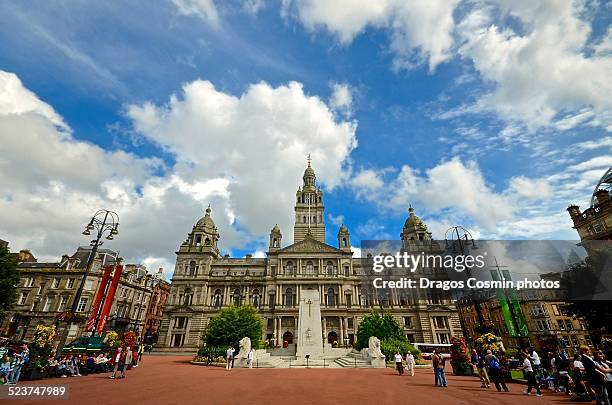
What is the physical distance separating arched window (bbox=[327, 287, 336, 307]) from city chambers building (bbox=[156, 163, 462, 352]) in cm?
16

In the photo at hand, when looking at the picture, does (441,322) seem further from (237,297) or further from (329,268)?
(237,297)

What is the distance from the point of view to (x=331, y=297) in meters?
47.9

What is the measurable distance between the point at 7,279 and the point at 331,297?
40.7m

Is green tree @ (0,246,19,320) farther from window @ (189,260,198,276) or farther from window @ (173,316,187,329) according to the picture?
window @ (189,260,198,276)

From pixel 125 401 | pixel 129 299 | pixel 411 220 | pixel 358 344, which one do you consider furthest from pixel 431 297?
pixel 129 299

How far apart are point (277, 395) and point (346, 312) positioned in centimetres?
3689

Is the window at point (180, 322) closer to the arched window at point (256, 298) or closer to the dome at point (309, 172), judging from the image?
the arched window at point (256, 298)

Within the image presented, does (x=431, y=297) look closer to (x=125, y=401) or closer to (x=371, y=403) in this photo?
(x=371, y=403)

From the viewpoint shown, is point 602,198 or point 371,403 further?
point 602,198

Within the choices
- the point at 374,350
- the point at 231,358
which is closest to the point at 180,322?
the point at 231,358

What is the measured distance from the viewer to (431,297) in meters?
48.0

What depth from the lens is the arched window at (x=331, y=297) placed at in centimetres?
4738

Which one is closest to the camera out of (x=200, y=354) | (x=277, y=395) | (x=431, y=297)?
(x=277, y=395)

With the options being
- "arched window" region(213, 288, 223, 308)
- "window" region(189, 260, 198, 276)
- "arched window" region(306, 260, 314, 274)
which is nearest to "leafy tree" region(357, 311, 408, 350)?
"arched window" region(306, 260, 314, 274)
